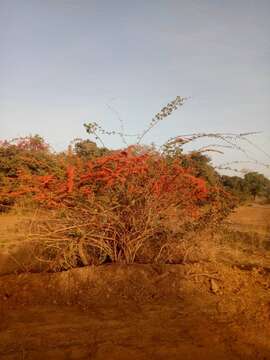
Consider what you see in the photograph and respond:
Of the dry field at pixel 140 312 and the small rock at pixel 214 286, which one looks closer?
the dry field at pixel 140 312

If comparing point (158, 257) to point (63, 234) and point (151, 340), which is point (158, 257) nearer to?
point (63, 234)

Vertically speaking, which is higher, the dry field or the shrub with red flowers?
the shrub with red flowers

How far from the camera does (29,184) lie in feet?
15.4

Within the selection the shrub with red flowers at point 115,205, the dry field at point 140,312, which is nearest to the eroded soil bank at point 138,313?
the dry field at point 140,312

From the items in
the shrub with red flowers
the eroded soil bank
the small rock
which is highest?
the shrub with red flowers

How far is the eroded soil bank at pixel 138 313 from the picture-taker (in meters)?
3.03

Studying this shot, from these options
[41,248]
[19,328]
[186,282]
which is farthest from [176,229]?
[19,328]

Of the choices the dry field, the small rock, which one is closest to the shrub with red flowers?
the dry field

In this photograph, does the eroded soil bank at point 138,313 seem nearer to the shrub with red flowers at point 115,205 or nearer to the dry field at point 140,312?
the dry field at point 140,312

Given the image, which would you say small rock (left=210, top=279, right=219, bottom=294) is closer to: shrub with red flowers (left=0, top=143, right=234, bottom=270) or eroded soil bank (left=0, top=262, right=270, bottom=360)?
eroded soil bank (left=0, top=262, right=270, bottom=360)

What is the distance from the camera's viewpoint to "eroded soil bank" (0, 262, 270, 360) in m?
3.03

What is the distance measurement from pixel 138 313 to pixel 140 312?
3cm

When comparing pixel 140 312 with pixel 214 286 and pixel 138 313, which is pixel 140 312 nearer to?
pixel 138 313

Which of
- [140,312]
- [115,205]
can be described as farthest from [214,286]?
[115,205]
